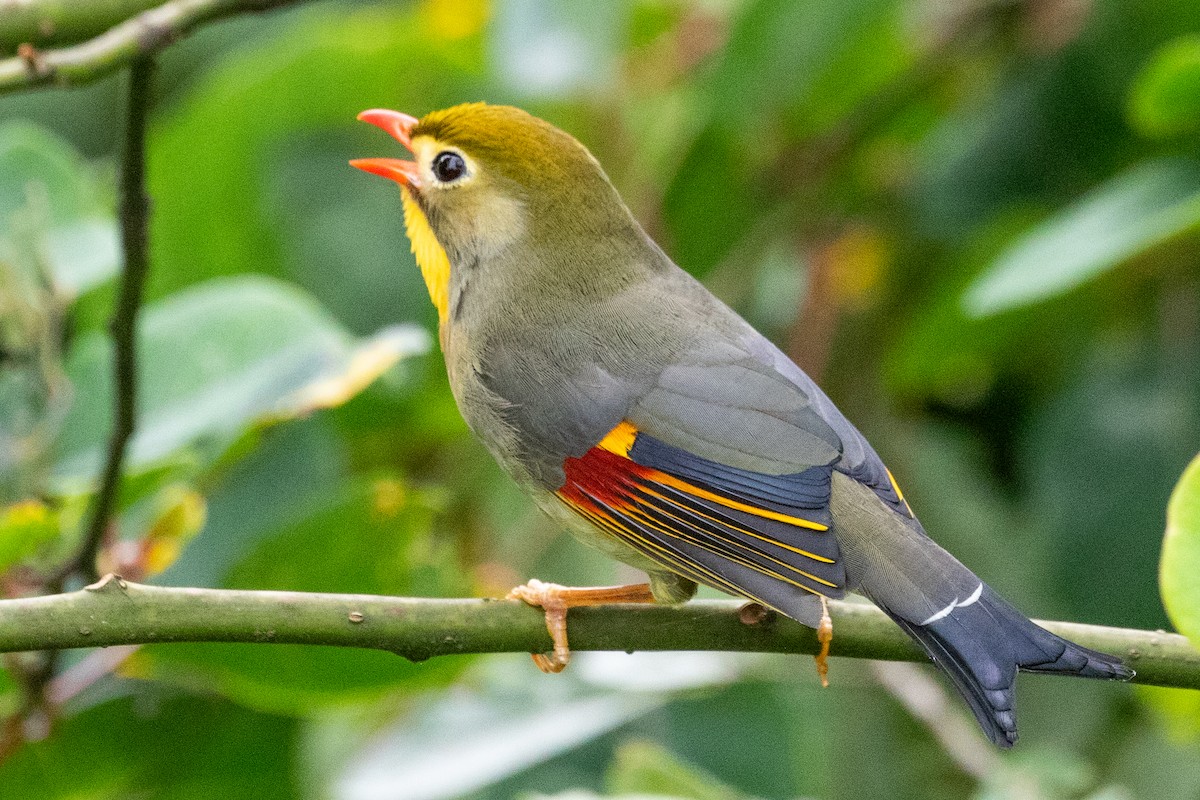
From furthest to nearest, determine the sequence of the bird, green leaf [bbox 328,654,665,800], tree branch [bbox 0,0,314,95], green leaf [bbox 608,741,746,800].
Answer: green leaf [bbox 328,654,665,800] < green leaf [bbox 608,741,746,800] < tree branch [bbox 0,0,314,95] < the bird

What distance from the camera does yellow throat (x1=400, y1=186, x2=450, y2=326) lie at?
9.60ft

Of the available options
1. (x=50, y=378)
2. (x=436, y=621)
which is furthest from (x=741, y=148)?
(x=436, y=621)

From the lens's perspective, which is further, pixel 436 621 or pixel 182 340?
pixel 182 340

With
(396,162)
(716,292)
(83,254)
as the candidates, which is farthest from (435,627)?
(716,292)

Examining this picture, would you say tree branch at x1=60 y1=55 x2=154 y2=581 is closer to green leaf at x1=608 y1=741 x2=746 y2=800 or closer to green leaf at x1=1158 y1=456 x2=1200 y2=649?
green leaf at x1=608 y1=741 x2=746 y2=800

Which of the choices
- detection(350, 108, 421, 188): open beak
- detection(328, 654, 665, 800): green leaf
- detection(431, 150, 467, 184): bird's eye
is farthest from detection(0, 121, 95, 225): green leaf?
detection(328, 654, 665, 800): green leaf

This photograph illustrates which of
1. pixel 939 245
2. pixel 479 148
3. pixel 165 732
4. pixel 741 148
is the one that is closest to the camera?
pixel 479 148

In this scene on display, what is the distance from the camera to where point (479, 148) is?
2752mm

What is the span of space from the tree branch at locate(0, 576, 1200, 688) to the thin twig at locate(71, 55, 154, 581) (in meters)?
0.49

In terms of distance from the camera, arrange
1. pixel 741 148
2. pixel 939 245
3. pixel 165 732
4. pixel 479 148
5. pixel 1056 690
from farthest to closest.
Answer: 1. pixel 939 245
2. pixel 741 148
3. pixel 1056 690
4. pixel 165 732
5. pixel 479 148

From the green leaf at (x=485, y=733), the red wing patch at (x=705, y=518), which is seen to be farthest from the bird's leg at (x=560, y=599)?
the green leaf at (x=485, y=733)

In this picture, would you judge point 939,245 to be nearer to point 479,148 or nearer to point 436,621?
point 479,148

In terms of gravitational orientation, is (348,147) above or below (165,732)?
above

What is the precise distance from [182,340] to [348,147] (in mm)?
1272
